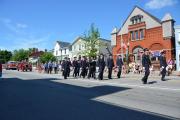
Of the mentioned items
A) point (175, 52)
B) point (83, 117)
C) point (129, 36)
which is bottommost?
point (83, 117)

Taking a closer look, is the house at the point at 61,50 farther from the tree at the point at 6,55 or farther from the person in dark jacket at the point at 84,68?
the person in dark jacket at the point at 84,68

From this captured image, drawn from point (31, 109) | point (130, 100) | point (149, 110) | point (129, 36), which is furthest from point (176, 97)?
point (129, 36)

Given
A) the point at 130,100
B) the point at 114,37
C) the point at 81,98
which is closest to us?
the point at 130,100

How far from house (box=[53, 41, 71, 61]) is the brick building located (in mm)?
28701

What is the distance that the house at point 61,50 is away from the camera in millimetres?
79088

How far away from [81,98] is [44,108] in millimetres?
2281

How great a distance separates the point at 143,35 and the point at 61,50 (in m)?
39.0

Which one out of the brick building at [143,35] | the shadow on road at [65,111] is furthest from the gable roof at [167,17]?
the shadow on road at [65,111]

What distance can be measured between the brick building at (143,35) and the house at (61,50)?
28701mm

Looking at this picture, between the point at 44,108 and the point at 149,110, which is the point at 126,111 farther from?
the point at 44,108

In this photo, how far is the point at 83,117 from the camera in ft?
24.0

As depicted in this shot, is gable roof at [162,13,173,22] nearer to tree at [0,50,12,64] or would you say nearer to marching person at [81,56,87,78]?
marching person at [81,56,87,78]

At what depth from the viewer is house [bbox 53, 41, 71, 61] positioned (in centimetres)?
7909

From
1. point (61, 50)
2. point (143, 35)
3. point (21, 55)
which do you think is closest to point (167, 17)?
point (143, 35)
